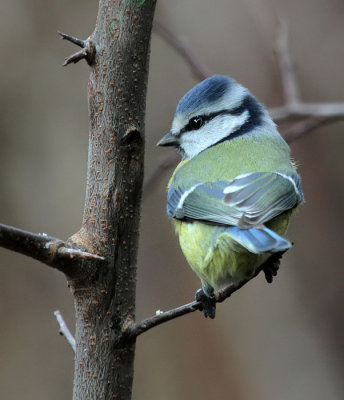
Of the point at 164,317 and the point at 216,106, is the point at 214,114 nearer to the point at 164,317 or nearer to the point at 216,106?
the point at 216,106

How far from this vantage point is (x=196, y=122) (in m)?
2.71

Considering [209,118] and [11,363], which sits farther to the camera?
[11,363]

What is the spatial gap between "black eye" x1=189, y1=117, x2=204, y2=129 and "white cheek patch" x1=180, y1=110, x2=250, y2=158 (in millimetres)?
18

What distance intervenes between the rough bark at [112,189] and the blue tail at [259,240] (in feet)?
1.12

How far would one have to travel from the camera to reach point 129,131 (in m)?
1.68

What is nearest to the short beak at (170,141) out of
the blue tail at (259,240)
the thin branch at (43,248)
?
the blue tail at (259,240)

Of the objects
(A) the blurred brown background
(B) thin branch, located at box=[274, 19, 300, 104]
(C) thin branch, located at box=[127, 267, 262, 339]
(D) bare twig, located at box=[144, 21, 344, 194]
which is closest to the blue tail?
(C) thin branch, located at box=[127, 267, 262, 339]

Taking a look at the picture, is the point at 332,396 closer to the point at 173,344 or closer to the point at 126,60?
the point at 173,344

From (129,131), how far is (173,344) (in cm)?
336

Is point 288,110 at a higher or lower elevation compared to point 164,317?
higher

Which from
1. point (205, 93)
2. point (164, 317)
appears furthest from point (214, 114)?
point (164, 317)

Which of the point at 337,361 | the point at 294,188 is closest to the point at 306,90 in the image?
the point at 337,361

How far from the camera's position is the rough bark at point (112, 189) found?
1.67 meters

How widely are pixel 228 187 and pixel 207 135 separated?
619mm
